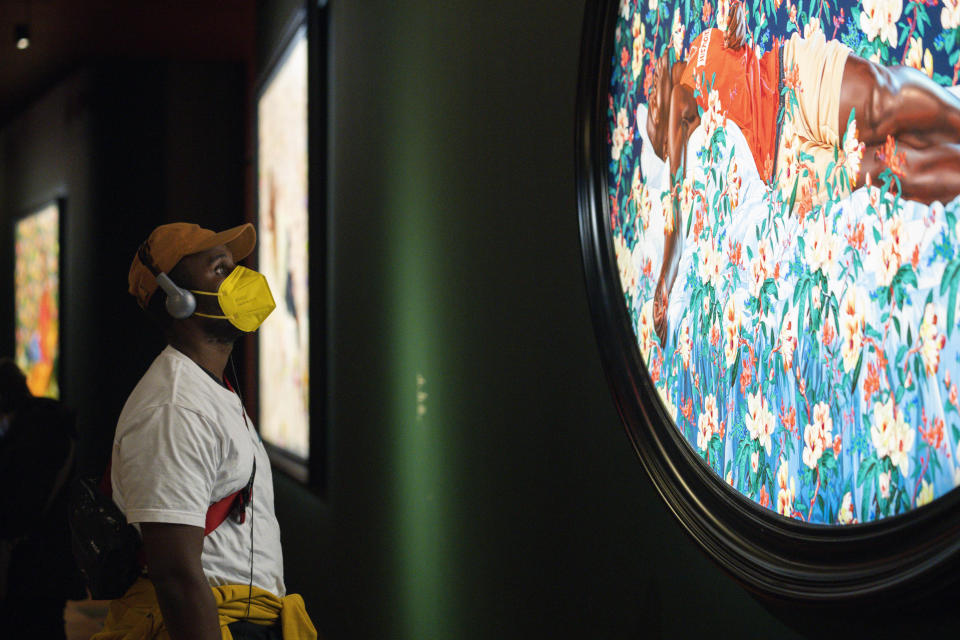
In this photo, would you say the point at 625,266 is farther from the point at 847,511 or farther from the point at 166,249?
the point at 166,249

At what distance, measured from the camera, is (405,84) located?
2865mm

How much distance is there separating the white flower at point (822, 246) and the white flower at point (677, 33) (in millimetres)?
409

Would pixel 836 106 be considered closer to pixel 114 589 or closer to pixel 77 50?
pixel 114 589

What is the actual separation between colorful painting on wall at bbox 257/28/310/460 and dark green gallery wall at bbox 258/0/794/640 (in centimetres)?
29

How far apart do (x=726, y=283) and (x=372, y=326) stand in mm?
2014

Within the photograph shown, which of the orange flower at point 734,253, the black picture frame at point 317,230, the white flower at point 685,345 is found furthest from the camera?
the black picture frame at point 317,230

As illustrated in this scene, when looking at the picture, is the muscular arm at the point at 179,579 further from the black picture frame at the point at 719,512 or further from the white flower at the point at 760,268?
the white flower at the point at 760,268

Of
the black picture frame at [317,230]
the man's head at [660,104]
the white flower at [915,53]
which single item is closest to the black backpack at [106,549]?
the man's head at [660,104]

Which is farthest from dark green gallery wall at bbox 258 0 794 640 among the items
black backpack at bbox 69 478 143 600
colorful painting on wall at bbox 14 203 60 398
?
colorful painting on wall at bbox 14 203 60 398

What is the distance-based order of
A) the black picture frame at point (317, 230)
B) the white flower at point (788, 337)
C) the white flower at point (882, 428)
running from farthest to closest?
the black picture frame at point (317, 230) < the white flower at point (788, 337) < the white flower at point (882, 428)

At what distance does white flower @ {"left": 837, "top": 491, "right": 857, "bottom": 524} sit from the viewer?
3.50 ft

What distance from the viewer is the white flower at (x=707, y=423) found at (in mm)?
1342

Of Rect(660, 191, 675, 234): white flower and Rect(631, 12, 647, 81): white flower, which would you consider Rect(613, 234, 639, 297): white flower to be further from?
Rect(631, 12, 647, 81): white flower


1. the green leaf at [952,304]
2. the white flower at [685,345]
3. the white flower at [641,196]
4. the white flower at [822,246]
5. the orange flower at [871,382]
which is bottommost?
the orange flower at [871,382]
